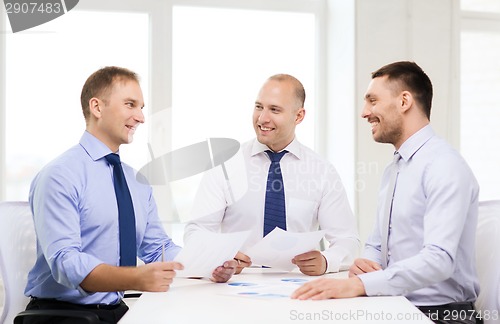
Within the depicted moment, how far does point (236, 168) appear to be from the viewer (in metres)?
3.19

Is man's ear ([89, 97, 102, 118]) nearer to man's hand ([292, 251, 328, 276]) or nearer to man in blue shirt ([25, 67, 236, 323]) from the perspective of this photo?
man in blue shirt ([25, 67, 236, 323])

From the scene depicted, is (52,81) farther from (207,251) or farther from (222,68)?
(207,251)

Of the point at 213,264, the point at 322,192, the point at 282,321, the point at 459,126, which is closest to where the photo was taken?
the point at 282,321

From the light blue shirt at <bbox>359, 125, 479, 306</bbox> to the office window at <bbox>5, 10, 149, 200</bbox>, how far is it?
7.55 ft

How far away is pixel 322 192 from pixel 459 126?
6.61ft

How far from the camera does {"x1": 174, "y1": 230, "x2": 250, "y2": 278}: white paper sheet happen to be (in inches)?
83.7

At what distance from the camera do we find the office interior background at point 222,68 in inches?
165

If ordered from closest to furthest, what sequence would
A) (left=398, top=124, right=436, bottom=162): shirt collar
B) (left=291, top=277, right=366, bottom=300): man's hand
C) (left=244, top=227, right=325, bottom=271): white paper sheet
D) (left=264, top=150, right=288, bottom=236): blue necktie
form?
1. (left=291, top=277, right=366, bottom=300): man's hand
2. (left=244, top=227, right=325, bottom=271): white paper sheet
3. (left=398, top=124, right=436, bottom=162): shirt collar
4. (left=264, top=150, right=288, bottom=236): blue necktie

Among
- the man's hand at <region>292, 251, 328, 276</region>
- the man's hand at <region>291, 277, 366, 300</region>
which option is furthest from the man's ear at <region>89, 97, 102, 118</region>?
the man's hand at <region>291, 277, 366, 300</region>

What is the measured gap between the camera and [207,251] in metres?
2.18

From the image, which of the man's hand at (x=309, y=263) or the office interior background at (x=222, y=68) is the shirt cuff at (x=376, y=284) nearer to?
the man's hand at (x=309, y=263)

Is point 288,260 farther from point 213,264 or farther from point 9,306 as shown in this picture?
point 9,306

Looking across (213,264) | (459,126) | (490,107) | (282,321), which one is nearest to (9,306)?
(213,264)

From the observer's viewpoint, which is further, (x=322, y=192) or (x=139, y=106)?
(x=322, y=192)
